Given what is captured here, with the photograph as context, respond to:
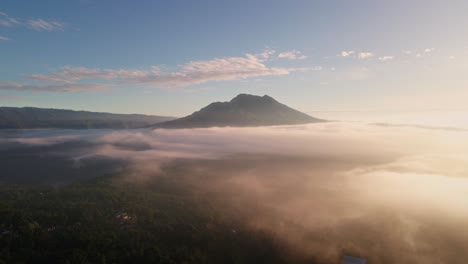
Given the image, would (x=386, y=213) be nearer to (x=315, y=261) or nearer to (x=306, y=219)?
(x=306, y=219)

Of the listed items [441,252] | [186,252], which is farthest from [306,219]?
[186,252]

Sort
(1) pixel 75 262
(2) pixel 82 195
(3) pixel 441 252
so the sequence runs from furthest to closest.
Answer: (2) pixel 82 195, (3) pixel 441 252, (1) pixel 75 262

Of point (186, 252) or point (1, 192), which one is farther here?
point (1, 192)

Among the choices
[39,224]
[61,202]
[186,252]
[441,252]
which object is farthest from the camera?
[61,202]

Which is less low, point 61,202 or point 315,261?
point 61,202

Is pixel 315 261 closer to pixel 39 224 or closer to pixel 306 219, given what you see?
pixel 306 219

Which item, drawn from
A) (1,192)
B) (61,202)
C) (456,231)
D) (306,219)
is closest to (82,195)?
(61,202)
